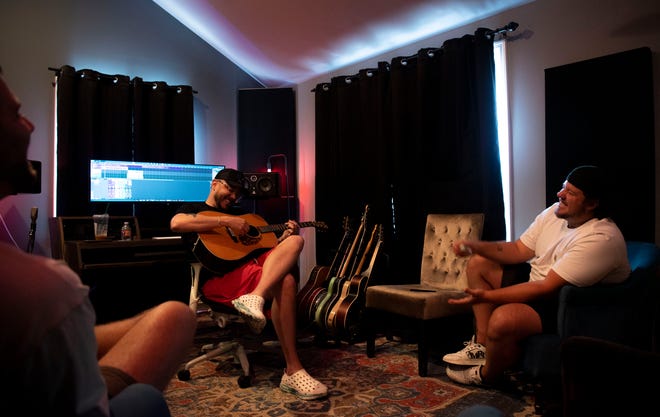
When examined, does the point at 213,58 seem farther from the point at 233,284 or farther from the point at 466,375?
the point at 466,375

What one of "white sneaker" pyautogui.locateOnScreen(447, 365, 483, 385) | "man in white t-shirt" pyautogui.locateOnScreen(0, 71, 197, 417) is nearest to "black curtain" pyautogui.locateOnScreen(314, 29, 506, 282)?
"white sneaker" pyautogui.locateOnScreen(447, 365, 483, 385)

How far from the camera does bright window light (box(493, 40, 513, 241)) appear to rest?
3.39 meters

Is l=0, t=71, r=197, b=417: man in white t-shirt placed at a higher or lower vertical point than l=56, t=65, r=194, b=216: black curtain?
lower

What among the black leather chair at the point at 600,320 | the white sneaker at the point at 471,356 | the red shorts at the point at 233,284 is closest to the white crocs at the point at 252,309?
the red shorts at the point at 233,284

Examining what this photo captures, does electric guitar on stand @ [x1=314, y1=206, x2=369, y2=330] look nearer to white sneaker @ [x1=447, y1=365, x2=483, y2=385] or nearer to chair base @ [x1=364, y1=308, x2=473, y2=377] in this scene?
chair base @ [x1=364, y1=308, x2=473, y2=377]

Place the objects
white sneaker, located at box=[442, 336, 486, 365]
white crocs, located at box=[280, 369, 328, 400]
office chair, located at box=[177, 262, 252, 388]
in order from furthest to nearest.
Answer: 1. office chair, located at box=[177, 262, 252, 388]
2. white sneaker, located at box=[442, 336, 486, 365]
3. white crocs, located at box=[280, 369, 328, 400]

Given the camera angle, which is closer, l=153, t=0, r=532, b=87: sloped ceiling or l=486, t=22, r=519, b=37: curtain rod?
l=486, t=22, r=519, b=37: curtain rod

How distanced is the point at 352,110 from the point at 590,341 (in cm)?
361

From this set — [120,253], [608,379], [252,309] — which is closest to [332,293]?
[252,309]

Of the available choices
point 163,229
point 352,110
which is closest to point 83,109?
point 163,229

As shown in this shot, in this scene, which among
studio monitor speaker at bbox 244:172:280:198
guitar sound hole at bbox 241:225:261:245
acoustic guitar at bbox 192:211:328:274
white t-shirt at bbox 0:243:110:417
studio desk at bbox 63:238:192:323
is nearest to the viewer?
white t-shirt at bbox 0:243:110:417

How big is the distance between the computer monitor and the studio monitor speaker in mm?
382

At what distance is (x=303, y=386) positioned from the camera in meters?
2.37

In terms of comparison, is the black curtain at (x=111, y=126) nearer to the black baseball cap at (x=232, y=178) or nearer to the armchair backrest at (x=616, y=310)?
the black baseball cap at (x=232, y=178)
